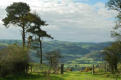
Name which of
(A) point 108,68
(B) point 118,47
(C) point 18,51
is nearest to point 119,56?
(B) point 118,47

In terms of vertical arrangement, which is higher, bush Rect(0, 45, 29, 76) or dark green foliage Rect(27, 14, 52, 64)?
dark green foliage Rect(27, 14, 52, 64)

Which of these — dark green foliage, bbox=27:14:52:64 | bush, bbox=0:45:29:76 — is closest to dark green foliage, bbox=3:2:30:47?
dark green foliage, bbox=27:14:52:64

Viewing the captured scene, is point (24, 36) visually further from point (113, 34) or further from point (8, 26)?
point (113, 34)

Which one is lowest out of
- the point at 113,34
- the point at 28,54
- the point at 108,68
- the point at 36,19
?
the point at 108,68

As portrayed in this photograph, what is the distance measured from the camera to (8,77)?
116 feet

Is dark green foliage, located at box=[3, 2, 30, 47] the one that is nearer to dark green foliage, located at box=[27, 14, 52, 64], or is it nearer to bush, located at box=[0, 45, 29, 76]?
dark green foliage, located at box=[27, 14, 52, 64]

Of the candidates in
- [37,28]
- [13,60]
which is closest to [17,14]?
[37,28]

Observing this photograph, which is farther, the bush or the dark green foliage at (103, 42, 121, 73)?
the dark green foliage at (103, 42, 121, 73)

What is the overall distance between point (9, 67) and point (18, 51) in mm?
3230

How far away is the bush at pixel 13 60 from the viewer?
34.3 metres

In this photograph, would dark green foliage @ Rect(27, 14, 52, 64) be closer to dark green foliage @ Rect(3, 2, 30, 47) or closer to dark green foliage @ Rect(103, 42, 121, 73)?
dark green foliage @ Rect(3, 2, 30, 47)

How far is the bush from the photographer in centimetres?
3428

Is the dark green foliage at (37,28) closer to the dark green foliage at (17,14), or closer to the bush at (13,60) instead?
the dark green foliage at (17,14)

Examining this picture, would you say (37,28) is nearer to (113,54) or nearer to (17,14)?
(17,14)
